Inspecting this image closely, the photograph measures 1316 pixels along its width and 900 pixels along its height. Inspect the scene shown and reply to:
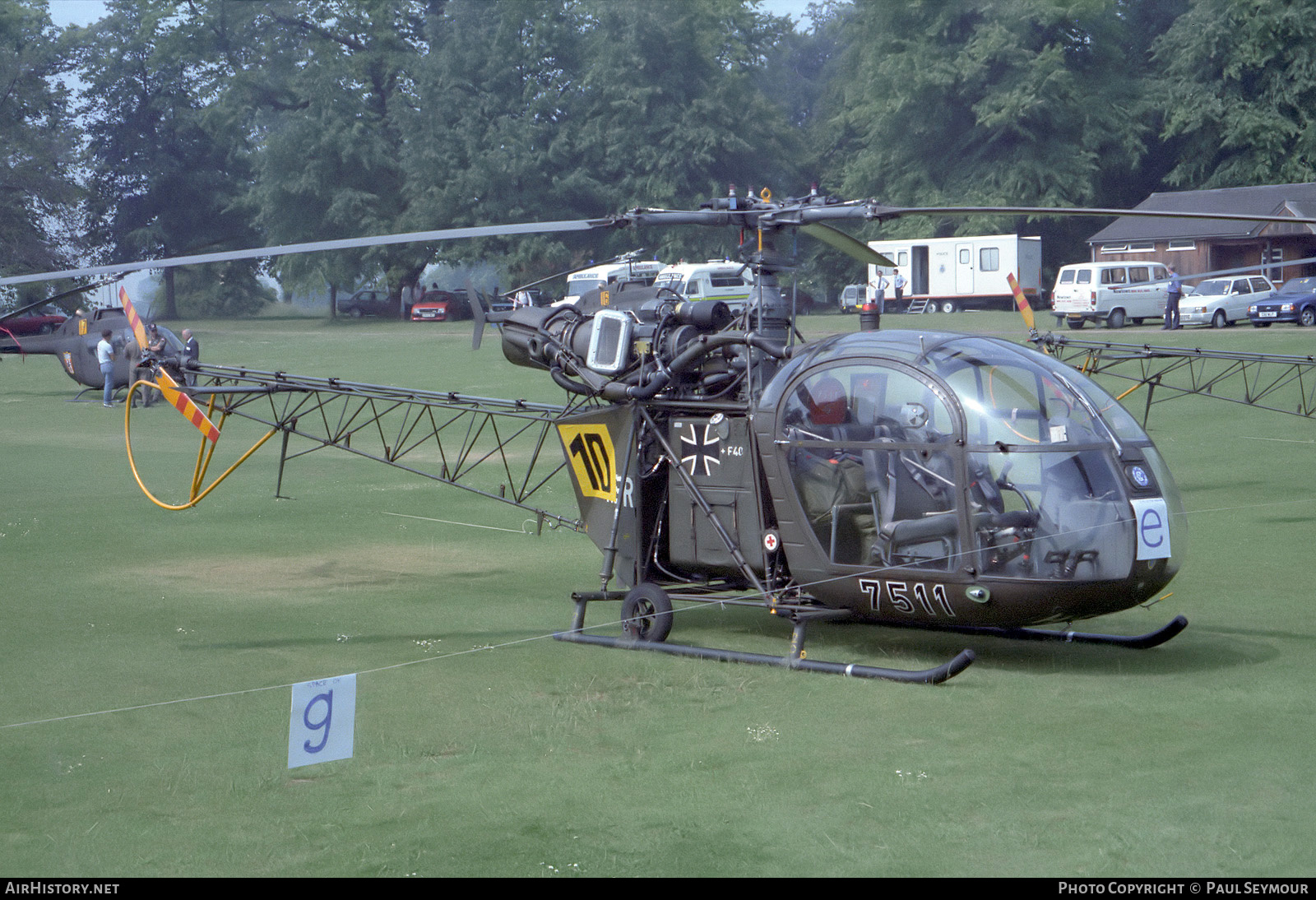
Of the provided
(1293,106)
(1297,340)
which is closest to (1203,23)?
(1293,106)

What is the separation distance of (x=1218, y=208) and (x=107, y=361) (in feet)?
129

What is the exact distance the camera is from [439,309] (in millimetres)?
57250

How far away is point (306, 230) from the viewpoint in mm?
64812

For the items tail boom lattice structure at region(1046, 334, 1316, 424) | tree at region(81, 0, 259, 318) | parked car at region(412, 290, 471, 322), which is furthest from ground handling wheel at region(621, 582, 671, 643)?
tree at region(81, 0, 259, 318)

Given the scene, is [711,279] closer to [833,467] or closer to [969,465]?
[833,467]

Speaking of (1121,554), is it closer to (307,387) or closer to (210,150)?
(307,387)

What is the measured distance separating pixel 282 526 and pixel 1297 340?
2630 cm

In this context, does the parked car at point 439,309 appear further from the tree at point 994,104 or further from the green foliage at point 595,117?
the tree at point 994,104

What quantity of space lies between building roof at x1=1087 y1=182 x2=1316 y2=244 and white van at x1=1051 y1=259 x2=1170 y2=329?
6383 mm

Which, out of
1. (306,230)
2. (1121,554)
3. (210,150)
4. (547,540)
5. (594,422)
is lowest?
(547,540)

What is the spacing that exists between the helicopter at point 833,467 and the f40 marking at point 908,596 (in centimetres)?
1

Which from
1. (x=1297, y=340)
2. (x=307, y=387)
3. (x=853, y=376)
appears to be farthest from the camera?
(x=1297, y=340)

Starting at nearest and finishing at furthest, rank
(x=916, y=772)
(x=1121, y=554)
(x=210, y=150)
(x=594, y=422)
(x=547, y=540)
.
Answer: (x=916, y=772) → (x=1121, y=554) → (x=594, y=422) → (x=547, y=540) → (x=210, y=150)

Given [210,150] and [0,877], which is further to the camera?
[210,150]
